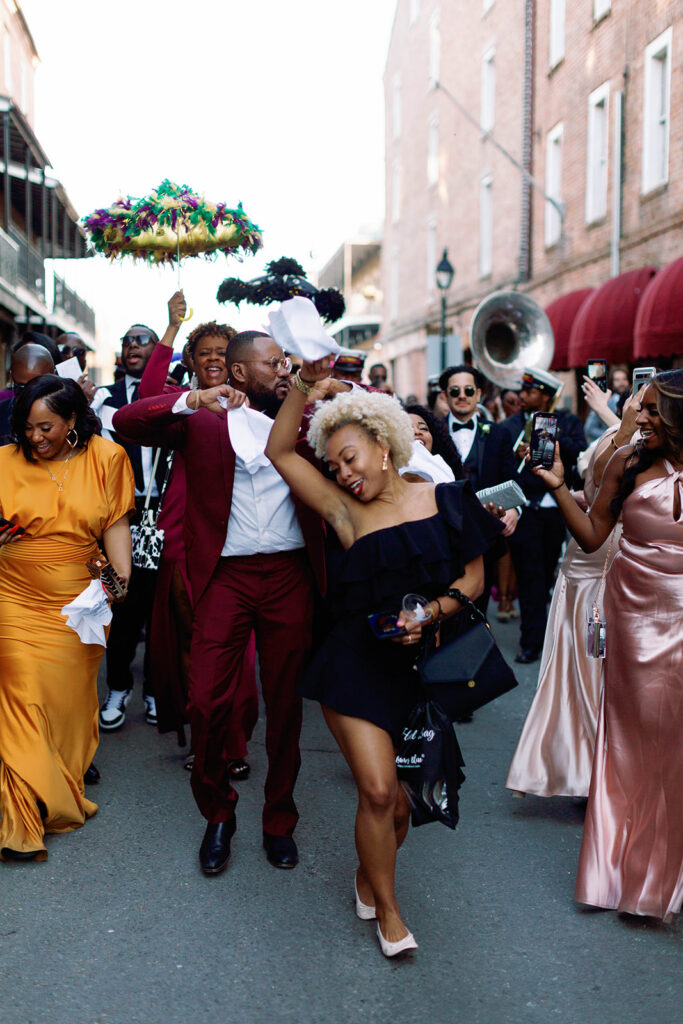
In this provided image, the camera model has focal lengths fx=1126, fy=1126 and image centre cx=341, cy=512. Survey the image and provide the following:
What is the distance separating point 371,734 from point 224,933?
880 millimetres

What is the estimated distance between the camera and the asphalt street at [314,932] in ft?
10.8

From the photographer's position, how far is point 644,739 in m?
3.99

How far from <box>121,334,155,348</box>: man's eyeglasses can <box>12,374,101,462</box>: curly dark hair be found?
90.6 inches

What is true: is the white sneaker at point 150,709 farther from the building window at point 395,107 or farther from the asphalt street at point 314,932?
the building window at point 395,107

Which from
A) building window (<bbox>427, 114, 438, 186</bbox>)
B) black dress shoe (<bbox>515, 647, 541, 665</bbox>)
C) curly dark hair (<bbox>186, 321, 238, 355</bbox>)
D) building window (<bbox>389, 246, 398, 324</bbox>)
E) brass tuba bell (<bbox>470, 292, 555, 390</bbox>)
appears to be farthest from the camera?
building window (<bbox>389, 246, 398, 324</bbox>)

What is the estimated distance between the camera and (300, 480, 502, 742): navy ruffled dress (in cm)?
363

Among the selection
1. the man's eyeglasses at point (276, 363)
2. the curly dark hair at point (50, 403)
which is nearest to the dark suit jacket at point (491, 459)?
the man's eyeglasses at point (276, 363)

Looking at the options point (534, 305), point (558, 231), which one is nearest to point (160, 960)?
point (534, 305)

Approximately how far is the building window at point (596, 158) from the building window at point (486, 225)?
7.03 meters

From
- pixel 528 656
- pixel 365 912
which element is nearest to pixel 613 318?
pixel 528 656

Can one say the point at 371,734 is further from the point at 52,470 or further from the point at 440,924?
the point at 52,470

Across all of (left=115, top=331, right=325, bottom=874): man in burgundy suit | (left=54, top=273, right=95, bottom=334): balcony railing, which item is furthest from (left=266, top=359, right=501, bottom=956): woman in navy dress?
(left=54, top=273, right=95, bottom=334): balcony railing

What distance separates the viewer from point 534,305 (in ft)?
43.1

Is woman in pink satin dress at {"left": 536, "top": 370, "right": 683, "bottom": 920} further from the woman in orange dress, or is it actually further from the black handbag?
the woman in orange dress
